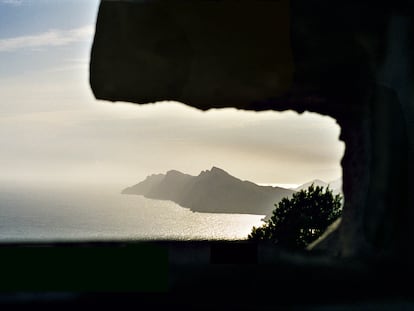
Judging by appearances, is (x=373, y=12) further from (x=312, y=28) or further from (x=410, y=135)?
(x=410, y=135)

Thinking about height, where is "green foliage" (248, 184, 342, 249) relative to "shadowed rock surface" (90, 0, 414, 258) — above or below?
below

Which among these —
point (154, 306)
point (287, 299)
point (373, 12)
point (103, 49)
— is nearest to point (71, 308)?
point (154, 306)

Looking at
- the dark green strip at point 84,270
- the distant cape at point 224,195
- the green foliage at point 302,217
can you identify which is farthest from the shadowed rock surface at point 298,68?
the distant cape at point 224,195

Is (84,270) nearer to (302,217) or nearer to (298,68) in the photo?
(298,68)

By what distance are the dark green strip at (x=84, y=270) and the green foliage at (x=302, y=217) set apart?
609 inches

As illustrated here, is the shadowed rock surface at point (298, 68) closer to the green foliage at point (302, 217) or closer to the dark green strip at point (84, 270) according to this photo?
the dark green strip at point (84, 270)

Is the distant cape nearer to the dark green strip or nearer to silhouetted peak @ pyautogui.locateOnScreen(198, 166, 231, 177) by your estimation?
silhouetted peak @ pyautogui.locateOnScreen(198, 166, 231, 177)

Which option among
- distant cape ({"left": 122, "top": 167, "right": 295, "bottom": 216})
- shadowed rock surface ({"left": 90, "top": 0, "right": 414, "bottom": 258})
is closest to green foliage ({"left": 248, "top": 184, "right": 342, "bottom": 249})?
shadowed rock surface ({"left": 90, "top": 0, "right": 414, "bottom": 258})

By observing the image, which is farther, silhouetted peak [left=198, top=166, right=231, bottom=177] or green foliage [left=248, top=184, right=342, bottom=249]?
silhouetted peak [left=198, top=166, right=231, bottom=177]

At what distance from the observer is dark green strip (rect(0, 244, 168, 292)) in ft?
20.9

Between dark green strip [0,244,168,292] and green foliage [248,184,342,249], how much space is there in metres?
15.5

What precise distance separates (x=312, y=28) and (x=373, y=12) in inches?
26.1

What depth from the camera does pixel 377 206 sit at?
7.17 m

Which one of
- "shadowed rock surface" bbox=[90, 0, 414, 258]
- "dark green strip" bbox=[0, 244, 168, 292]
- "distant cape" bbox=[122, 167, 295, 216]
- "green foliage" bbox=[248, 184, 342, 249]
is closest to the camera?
"dark green strip" bbox=[0, 244, 168, 292]
